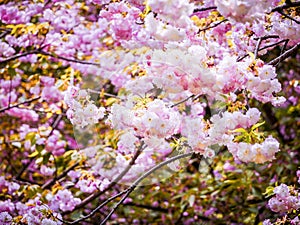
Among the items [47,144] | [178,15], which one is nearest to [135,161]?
[47,144]

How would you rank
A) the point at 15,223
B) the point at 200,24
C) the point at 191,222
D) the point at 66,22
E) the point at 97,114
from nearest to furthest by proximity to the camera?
1. the point at 97,114
2. the point at 15,223
3. the point at 200,24
4. the point at 66,22
5. the point at 191,222

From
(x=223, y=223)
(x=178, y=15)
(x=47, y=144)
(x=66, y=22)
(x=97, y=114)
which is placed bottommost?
(x=223, y=223)

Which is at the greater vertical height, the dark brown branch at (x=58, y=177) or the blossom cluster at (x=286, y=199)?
the blossom cluster at (x=286, y=199)

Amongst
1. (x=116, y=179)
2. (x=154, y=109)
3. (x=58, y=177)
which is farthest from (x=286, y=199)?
(x=58, y=177)

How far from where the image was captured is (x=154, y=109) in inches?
77.9

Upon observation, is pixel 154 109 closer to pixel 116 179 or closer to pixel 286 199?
pixel 286 199

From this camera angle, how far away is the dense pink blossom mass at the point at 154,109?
1981 millimetres

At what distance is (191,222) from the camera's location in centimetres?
492

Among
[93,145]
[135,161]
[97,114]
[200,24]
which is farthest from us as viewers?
[93,145]

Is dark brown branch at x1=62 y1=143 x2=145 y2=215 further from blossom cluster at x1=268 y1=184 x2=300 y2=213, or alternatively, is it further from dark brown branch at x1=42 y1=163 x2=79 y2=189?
blossom cluster at x1=268 y1=184 x2=300 y2=213

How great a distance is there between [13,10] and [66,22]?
0.58 m

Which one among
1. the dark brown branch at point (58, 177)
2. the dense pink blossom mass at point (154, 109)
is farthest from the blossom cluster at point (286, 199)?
the dark brown branch at point (58, 177)

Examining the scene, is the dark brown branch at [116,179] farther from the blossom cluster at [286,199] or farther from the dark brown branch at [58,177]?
the blossom cluster at [286,199]

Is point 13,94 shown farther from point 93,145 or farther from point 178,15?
point 178,15
